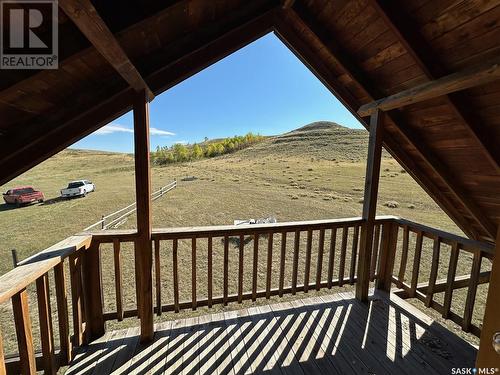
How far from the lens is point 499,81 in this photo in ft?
6.34

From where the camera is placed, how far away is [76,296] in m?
2.01

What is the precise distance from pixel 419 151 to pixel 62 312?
4.15 metres

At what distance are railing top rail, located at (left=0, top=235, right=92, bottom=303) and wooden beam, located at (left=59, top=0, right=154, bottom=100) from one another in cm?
137

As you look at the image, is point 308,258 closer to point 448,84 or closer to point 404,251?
point 404,251

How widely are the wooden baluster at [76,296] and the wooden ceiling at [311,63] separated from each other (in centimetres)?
85

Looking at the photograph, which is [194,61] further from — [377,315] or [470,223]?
[470,223]

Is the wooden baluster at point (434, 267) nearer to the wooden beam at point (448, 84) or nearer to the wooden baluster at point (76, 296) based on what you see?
the wooden beam at point (448, 84)

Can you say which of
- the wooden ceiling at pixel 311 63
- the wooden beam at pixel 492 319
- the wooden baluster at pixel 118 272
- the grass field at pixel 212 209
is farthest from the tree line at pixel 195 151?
the wooden beam at pixel 492 319

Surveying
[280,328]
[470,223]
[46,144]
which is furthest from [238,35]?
[470,223]

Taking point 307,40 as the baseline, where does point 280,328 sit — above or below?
below

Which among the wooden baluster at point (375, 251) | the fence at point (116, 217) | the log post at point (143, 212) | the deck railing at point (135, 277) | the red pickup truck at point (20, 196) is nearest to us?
the deck railing at point (135, 277)

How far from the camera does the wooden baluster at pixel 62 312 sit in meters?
1.78

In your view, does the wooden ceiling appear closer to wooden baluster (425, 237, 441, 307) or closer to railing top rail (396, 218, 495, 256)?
railing top rail (396, 218, 495, 256)

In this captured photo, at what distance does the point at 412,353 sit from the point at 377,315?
20.6 inches
